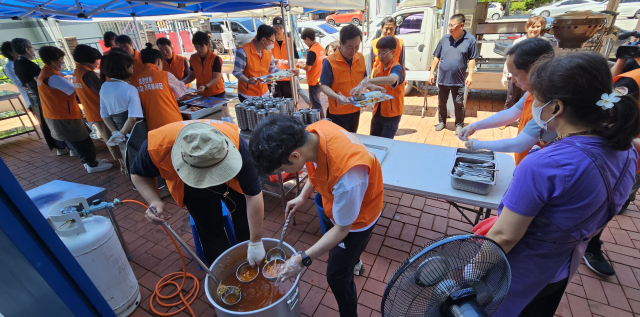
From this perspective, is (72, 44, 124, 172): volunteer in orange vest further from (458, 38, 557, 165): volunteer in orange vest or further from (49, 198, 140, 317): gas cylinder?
(458, 38, 557, 165): volunteer in orange vest

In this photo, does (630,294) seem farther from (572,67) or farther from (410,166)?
(572,67)

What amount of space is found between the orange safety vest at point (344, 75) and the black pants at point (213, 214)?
198 centimetres

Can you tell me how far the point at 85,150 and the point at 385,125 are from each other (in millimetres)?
4803

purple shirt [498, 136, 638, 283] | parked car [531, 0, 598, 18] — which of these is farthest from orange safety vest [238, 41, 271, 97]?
parked car [531, 0, 598, 18]

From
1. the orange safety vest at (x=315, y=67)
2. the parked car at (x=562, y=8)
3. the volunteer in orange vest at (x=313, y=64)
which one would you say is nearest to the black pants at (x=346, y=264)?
the volunteer in orange vest at (x=313, y=64)

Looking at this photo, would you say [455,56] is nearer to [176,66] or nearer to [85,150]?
[176,66]

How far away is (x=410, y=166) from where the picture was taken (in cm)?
254

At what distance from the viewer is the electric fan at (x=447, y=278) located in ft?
3.12

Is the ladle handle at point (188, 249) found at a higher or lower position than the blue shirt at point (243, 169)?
lower

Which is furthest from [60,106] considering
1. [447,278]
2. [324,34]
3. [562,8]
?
[562,8]

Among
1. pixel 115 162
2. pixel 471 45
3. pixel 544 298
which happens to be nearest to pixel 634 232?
pixel 544 298

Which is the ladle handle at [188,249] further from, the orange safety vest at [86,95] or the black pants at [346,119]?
the orange safety vest at [86,95]

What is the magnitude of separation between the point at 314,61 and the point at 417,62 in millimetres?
3504

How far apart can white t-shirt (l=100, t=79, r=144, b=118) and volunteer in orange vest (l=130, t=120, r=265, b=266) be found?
1.55 meters
